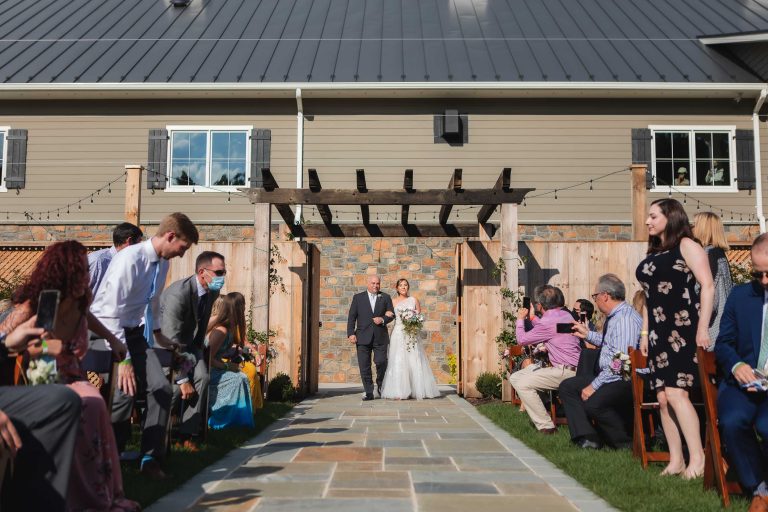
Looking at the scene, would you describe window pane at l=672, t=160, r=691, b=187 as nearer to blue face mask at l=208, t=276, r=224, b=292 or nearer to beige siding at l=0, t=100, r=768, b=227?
beige siding at l=0, t=100, r=768, b=227

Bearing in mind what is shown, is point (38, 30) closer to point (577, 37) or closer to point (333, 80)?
point (333, 80)

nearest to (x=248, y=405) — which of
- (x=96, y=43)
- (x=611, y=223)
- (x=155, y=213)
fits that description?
(x=155, y=213)

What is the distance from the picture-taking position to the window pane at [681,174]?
50.1 feet

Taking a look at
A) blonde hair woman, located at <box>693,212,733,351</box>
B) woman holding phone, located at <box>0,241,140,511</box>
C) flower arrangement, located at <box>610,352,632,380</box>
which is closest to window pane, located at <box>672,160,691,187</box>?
flower arrangement, located at <box>610,352,632,380</box>

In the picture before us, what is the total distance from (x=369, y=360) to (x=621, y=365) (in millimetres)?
6092

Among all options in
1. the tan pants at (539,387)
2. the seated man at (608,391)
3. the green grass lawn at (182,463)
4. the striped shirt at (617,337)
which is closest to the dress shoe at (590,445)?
the seated man at (608,391)

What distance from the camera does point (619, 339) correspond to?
255 inches

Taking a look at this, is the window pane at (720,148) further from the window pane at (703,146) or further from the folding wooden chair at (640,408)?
the folding wooden chair at (640,408)

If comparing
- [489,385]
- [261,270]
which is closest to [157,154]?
[261,270]

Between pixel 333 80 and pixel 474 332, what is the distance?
21.0ft

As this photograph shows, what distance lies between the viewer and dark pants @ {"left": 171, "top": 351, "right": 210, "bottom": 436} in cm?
654

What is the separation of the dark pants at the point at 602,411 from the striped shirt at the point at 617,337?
75mm

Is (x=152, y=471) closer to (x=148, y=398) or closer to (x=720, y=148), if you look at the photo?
(x=148, y=398)

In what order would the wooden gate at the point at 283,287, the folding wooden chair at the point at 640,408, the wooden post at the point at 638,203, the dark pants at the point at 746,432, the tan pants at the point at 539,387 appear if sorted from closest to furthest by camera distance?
1. the dark pants at the point at 746,432
2. the folding wooden chair at the point at 640,408
3. the tan pants at the point at 539,387
4. the wooden gate at the point at 283,287
5. the wooden post at the point at 638,203
